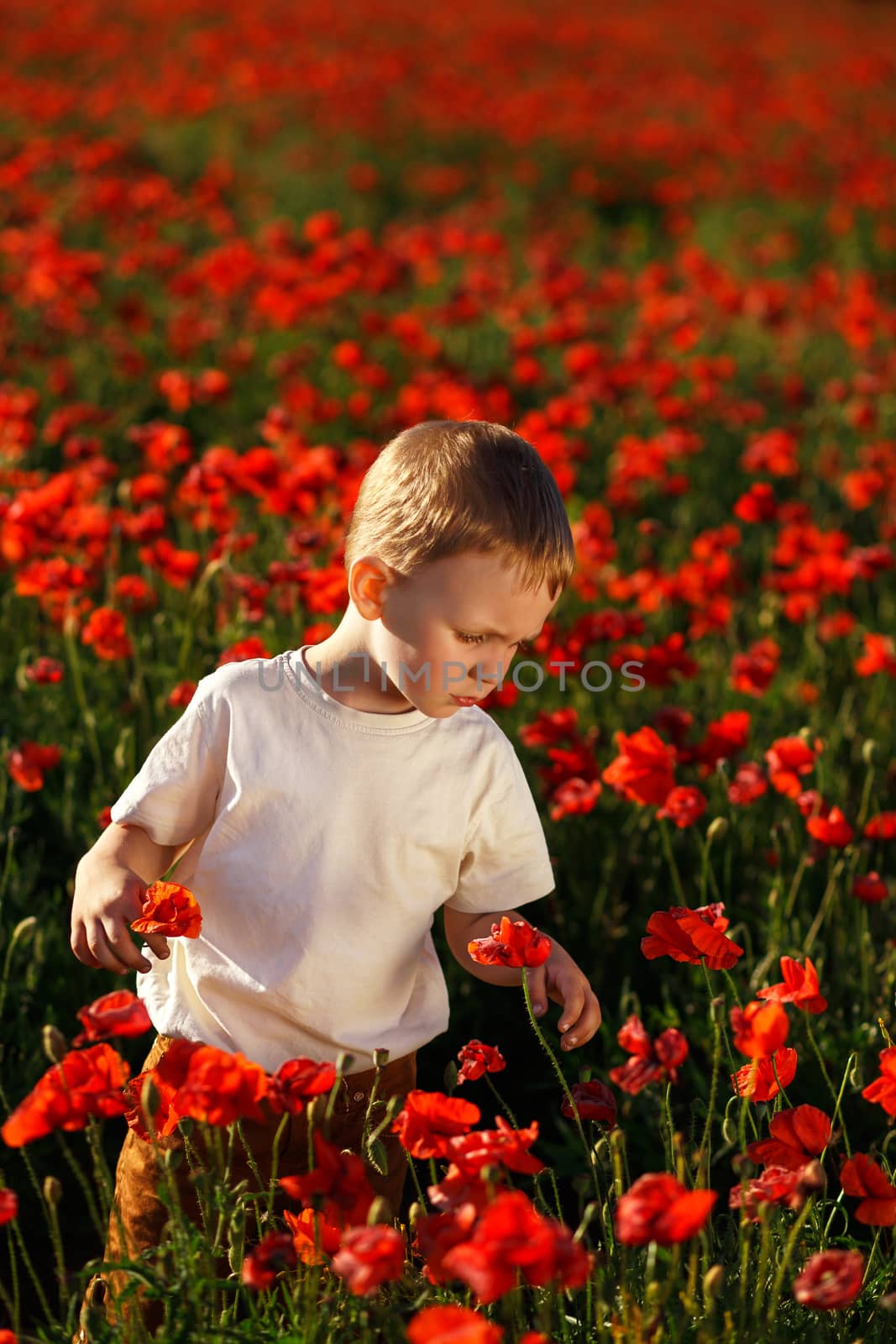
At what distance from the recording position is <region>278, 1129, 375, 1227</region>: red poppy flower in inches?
54.3

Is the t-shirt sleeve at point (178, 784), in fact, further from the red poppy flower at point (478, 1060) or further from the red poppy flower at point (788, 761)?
the red poppy flower at point (788, 761)

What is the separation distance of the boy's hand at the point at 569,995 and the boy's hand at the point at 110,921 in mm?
462

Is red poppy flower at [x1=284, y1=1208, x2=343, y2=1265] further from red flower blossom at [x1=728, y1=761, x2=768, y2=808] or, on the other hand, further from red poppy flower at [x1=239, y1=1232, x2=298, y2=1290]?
red flower blossom at [x1=728, y1=761, x2=768, y2=808]

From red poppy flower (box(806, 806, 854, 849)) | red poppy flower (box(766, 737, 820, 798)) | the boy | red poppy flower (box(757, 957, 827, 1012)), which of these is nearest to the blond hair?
the boy

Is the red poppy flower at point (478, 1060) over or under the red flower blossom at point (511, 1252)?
under

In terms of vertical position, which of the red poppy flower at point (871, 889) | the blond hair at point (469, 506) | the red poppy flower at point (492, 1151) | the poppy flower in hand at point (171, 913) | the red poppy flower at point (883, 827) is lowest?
the red poppy flower at point (871, 889)

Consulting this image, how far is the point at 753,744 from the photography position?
10.9 feet

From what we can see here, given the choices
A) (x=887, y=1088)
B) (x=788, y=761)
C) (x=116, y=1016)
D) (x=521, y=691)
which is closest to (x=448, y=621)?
(x=116, y=1016)

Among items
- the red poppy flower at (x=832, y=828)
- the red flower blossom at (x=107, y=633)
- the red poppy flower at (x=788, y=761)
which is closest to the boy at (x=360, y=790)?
the red poppy flower at (x=832, y=828)

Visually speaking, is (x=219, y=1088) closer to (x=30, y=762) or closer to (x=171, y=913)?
(x=171, y=913)

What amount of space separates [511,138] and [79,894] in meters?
9.85


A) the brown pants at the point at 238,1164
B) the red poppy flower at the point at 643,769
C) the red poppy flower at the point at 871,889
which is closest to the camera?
the brown pants at the point at 238,1164

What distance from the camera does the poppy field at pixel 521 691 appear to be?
1.46 metres

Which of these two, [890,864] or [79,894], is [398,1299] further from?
[890,864]
